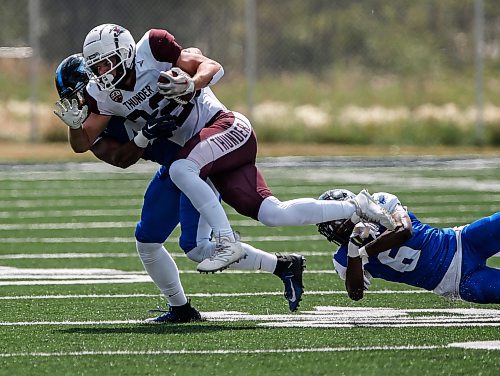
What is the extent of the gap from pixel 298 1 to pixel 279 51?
1.76 meters

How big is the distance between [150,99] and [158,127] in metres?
0.24

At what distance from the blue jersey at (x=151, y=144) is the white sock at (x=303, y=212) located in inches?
22.0

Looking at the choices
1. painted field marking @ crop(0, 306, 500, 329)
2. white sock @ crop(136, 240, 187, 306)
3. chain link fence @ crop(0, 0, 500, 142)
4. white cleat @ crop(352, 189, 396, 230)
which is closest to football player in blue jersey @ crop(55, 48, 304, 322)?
white sock @ crop(136, 240, 187, 306)

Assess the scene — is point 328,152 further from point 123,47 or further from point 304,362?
point 304,362

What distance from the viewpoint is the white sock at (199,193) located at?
18.8ft

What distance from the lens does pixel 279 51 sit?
20219 millimetres

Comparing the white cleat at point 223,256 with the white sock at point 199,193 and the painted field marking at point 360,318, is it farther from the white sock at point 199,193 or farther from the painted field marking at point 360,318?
the painted field marking at point 360,318

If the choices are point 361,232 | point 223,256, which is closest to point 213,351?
point 223,256

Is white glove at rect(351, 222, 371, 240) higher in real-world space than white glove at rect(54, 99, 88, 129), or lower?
lower

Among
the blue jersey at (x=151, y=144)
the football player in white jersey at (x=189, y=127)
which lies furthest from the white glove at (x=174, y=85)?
the blue jersey at (x=151, y=144)

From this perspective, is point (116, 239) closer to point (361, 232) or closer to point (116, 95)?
point (116, 95)

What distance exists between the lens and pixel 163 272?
6.14m

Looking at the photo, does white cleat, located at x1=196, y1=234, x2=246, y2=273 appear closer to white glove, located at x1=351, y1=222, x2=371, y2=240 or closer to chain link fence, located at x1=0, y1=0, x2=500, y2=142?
white glove, located at x1=351, y1=222, x2=371, y2=240

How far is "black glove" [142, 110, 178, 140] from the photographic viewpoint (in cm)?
586
